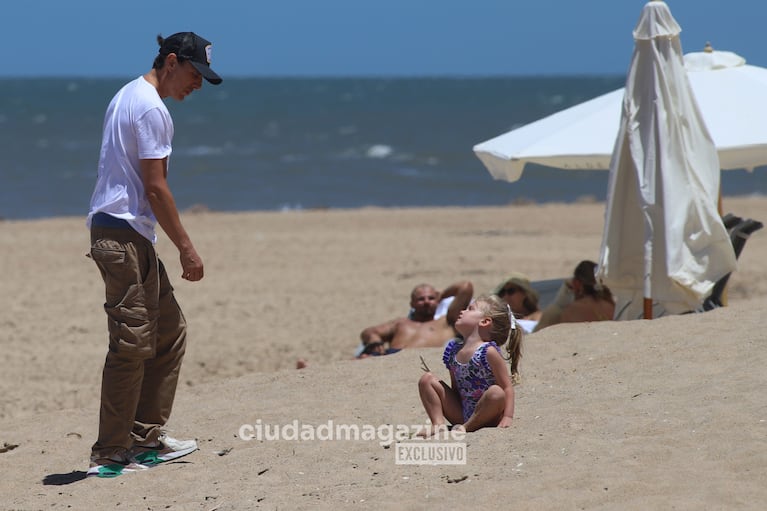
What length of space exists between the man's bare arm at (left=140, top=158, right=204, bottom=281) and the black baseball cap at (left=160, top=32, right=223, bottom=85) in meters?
0.38

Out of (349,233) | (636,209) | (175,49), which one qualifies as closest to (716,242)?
(636,209)

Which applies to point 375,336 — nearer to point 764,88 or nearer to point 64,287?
point 764,88

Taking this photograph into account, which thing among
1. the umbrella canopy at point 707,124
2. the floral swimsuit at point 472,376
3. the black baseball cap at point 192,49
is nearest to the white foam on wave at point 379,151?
the umbrella canopy at point 707,124

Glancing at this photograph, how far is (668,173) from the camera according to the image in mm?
6020

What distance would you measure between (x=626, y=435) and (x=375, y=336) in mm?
3458

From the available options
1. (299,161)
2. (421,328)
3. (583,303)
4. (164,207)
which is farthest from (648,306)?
(299,161)

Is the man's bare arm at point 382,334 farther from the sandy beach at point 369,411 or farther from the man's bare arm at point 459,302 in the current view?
the sandy beach at point 369,411

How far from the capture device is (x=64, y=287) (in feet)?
36.4

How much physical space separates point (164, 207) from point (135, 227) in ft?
0.46

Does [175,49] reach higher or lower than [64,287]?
higher

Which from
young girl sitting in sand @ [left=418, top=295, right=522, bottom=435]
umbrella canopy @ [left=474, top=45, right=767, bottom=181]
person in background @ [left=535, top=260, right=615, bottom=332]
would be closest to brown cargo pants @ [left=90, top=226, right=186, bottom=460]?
young girl sitting in sand @ [left=418, top=295, right=522, bottom=435]

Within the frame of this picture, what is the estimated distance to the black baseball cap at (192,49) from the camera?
161 inches

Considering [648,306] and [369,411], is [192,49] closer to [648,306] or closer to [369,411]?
[369,411]

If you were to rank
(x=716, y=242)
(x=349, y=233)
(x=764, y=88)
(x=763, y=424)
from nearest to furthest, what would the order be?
(x=763, y=424) < (x=716, y=242) < (x=764, y=88) < (x=349, y=233)
